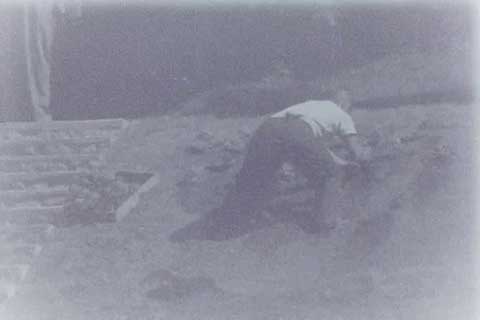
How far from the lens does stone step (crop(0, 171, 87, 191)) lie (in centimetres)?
780

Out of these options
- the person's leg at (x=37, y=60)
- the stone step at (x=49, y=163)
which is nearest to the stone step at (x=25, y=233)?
the stone step at (x=49, y=163)

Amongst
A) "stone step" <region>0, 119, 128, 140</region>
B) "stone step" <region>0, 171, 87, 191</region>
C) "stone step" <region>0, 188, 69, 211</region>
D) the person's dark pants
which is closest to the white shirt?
the person's dark pants

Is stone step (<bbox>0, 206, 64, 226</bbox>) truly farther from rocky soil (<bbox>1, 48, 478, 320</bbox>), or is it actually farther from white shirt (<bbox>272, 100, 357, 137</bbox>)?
white shirt (<bbox>272, 100, 357, 137</bbox>)

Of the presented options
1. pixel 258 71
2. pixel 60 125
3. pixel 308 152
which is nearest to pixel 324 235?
pixel 308 152

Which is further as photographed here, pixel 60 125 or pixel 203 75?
pixel 203 75

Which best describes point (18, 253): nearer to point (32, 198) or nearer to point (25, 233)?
point (25, 233)

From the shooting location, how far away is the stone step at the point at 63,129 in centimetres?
962

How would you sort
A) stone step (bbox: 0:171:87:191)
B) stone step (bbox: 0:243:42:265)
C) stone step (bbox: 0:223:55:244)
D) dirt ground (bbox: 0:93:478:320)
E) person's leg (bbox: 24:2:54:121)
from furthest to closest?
person's leg (bbox: 24:2:54:121) → stone step (bbox: 0:171:87:191) → stone step (bbox: 0:223:55:244) → stone step (bbox: 0:243:42:265) → dirt ground (bbox: 0:93:478:320)

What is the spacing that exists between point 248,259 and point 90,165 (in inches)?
126

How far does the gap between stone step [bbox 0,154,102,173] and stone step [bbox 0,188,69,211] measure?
781mm

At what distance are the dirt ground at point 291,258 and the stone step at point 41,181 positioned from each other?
0.94 m

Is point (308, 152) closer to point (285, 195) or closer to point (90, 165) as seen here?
point (285, 195)

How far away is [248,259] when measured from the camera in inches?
225

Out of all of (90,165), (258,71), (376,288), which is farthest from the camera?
(258,71)
